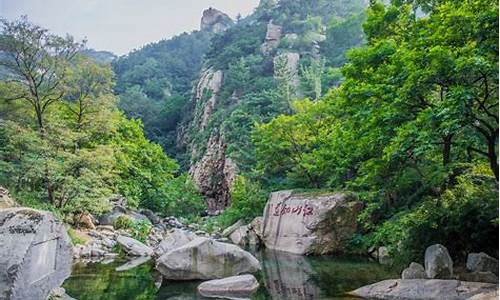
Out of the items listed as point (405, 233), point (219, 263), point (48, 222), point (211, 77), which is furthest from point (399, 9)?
point (211, 77)

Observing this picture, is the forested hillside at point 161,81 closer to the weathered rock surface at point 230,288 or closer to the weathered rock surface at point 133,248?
the weathered rock surface at point 133,248

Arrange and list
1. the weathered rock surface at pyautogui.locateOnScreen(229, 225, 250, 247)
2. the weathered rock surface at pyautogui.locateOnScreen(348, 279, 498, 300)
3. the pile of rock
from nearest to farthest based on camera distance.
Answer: the weathered rock surface at pyautogui.locateOnScreen(348, 279, 498, 300) < the pile of rock < the weathered rock surface at pyautogui.locateOnScreen(229, 225, 250, 247)

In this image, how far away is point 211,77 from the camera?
3341 cm

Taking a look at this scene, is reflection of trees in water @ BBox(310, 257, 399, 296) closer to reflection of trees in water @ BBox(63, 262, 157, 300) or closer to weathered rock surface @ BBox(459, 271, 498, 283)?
weathered rock surface @ BBox(459, 271, 498, 283)

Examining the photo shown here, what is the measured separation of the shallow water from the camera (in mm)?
6833

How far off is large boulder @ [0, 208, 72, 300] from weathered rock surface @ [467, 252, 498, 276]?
19.6 ft

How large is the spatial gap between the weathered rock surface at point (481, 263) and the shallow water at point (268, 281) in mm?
1511

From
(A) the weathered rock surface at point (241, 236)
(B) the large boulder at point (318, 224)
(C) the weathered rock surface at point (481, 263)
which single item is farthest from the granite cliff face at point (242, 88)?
(C) the weathered rock surface at point (481, 263)

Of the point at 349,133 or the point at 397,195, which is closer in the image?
the point at 349,133

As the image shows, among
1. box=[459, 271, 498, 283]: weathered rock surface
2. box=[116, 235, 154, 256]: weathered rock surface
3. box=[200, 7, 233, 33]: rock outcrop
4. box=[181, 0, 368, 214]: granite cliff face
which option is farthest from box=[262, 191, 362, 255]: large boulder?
box=[200, 7, 233, 33]: rock outcrop

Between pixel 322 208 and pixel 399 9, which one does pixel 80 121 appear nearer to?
pixel 322 208

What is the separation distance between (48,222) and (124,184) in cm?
1253

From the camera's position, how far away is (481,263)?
6.50m

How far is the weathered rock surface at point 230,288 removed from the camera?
6859 mm
